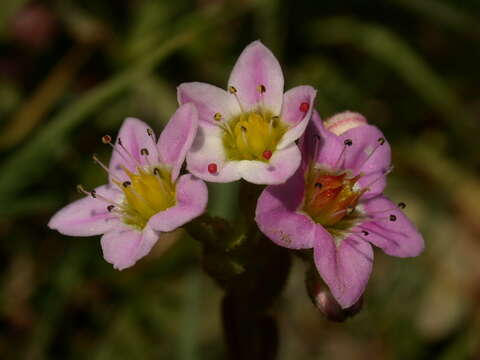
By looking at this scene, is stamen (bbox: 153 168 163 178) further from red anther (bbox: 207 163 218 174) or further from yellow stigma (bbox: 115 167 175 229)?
red anther (bbox: 207 163 218 174)

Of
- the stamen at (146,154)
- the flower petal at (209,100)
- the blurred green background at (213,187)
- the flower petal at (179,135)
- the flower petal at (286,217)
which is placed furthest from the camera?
the blurred green background at (213,187)

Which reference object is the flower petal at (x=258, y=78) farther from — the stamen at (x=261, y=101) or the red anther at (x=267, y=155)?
the red anther at (x=267, y=155)

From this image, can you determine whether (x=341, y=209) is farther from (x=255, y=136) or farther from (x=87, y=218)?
(x=87, y=218)

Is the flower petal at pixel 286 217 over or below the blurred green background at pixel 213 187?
over

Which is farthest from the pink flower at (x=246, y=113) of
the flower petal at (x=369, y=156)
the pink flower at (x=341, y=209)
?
the flower petal at (x=369, y=156)

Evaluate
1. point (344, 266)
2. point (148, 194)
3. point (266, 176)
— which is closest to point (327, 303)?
point (344, 266)

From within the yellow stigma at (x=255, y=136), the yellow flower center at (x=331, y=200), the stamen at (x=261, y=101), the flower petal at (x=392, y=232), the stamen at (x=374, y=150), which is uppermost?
the stamen at (x=261, y=101)

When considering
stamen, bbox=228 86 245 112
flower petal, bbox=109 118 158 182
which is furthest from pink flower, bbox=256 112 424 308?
flower petal, bbox=109 118 158 182

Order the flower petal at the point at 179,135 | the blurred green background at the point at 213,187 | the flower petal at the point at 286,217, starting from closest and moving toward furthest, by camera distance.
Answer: the flower petal at the point at 286,217, the flower petal at the point at 179,135, the blurred green background at the point at 213,187
